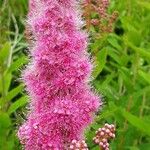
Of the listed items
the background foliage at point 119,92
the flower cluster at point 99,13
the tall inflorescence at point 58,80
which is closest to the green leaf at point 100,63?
the background foliage at point 119,92

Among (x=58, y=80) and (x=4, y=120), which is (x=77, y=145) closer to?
(x=58, y=80)

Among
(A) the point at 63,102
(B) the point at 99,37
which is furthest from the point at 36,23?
(B) the point at 99,37

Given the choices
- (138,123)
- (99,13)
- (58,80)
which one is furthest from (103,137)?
(99,13)

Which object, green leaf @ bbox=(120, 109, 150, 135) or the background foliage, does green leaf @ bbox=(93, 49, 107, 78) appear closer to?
the background foliage

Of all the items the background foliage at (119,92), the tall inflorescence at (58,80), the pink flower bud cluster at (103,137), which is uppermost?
the tall inflorescence at (58,80)

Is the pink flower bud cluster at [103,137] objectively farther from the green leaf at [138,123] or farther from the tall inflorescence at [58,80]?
the green leaf at [138,123]

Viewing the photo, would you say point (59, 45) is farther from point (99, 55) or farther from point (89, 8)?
point (89, 8)

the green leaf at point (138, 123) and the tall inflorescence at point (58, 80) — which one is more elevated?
the tall inflorescence at point (58, 80)

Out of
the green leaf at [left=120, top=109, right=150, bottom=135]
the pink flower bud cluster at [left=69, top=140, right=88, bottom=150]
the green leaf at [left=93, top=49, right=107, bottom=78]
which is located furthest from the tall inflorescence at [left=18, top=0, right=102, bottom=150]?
the green leaf at [left=93, top=49, right=107, bottom=78]
